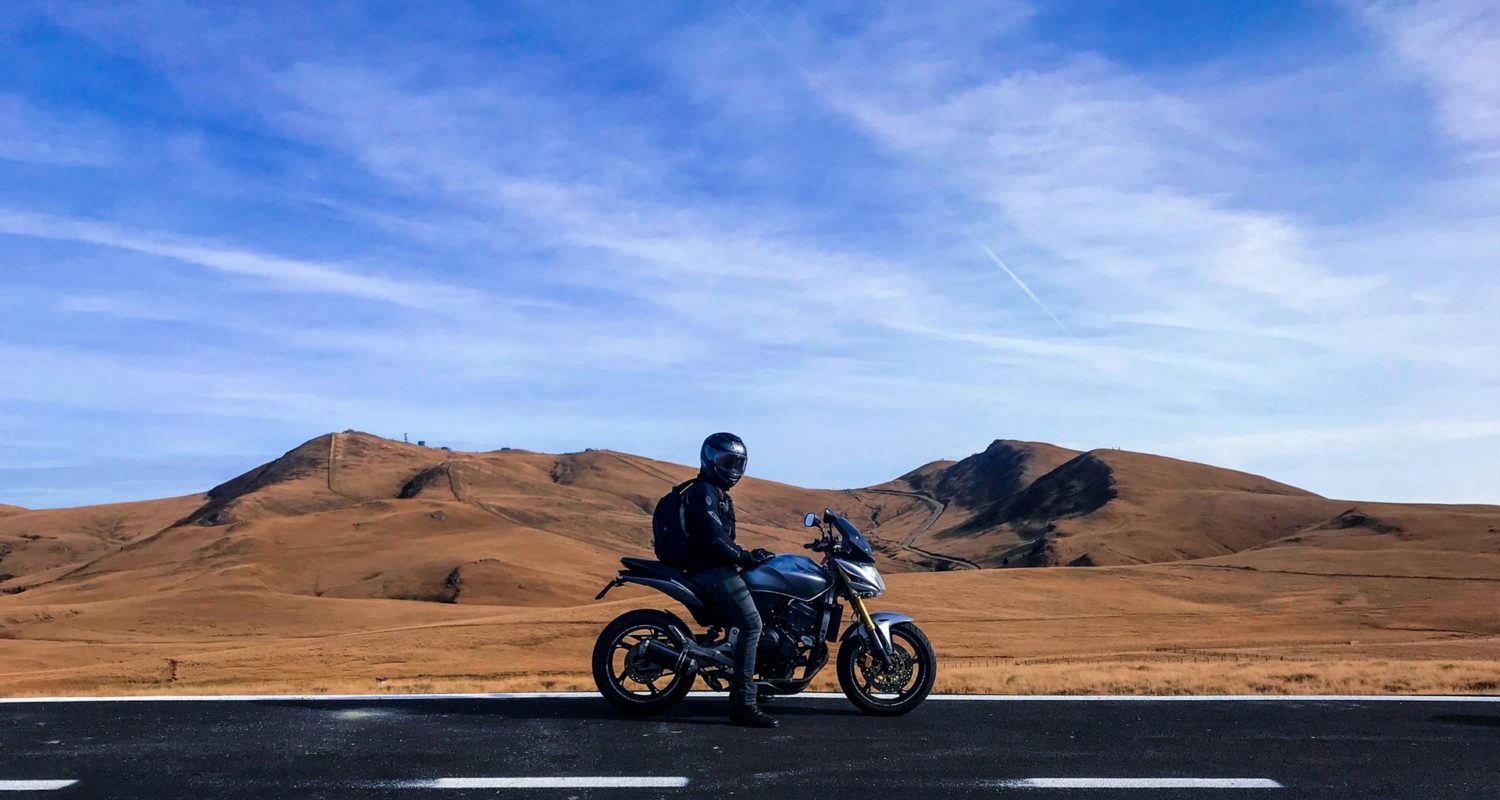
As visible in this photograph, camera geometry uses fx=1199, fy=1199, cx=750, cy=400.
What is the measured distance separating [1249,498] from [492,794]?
106927 mm

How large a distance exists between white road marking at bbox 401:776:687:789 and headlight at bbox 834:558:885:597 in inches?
108

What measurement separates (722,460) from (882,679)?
2.00 m

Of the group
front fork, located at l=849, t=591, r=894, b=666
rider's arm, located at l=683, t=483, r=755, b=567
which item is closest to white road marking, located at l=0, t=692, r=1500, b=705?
front fork, located at l=849, t=591, r=894, b=666

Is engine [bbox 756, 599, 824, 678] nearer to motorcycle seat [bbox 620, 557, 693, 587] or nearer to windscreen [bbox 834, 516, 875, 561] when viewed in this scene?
windscreen [bbox 834, 516, 875, 561]

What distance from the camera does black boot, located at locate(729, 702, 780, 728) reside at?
26.2 feet

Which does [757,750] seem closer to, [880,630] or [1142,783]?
[880,630]

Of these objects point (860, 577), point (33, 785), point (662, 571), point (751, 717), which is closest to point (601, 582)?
point (662, 571)

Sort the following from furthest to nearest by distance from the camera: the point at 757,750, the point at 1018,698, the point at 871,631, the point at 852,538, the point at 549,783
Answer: the point at 1018,698 → the point at 871,631 → the point at 852,538 → the point at 757,750 → the point at 549,783

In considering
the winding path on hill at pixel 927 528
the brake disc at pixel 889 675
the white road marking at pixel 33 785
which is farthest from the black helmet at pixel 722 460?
the winding path on hill at pixel 927 528

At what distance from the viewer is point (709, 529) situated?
851cm

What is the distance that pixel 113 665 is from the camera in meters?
27.9

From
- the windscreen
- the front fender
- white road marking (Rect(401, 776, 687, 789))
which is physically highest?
the windscreen

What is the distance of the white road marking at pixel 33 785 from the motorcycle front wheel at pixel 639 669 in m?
3.43

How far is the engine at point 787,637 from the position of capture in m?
8.62
